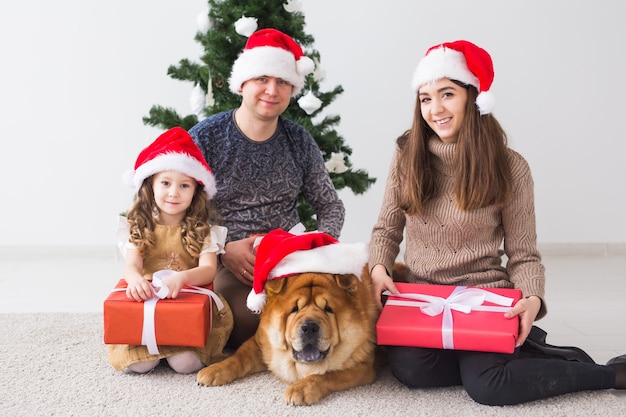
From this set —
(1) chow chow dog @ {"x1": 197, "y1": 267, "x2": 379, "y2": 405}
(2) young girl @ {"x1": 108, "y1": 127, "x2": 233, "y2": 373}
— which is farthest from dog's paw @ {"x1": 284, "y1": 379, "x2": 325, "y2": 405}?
(2) young girl @ {"x1": 108, "y1": 127, "x2": 233, "y2": 373}

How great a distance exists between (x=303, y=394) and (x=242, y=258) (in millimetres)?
588

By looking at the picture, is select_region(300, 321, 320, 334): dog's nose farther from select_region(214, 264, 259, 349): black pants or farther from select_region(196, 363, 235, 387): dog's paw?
select_region(214, 264, 259, 349): black pants

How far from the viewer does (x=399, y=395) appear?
1.87 m

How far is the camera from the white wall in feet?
12.4

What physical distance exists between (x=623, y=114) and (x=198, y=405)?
3.25 m

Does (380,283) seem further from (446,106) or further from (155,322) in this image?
(155,322)

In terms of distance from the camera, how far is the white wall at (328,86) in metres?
3.78

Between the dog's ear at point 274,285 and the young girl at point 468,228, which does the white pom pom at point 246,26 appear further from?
the dog's ear at point 274,285

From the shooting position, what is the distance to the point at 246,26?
2.62 metres

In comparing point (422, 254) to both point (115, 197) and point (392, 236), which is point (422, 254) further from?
point (115, 197)

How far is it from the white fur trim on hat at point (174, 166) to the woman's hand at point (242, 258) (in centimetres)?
25

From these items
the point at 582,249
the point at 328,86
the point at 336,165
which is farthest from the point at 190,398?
the point at 582,249

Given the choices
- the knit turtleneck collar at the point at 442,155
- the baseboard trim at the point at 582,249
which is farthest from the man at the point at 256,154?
the baseboard trim at the point at 582,249

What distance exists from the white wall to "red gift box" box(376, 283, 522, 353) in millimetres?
2004
